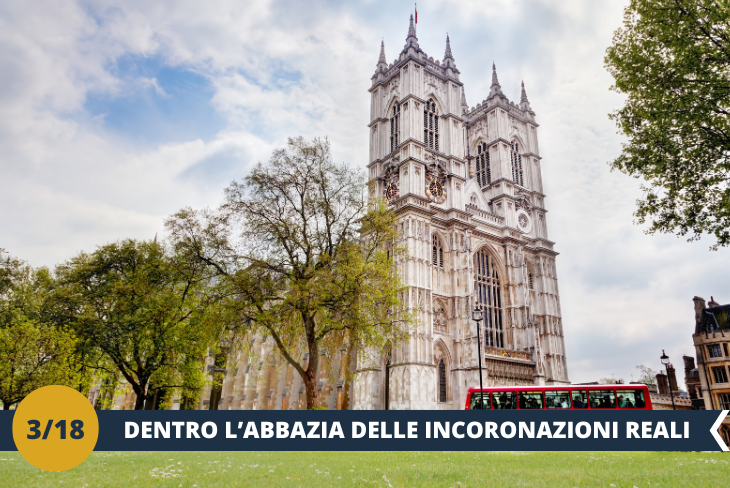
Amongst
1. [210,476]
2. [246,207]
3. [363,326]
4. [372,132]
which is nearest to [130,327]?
[246,207]

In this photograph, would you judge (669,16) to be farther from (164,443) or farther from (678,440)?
(164,443)

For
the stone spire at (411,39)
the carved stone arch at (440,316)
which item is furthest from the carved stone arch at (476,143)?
the carved stone arch at (440,316)

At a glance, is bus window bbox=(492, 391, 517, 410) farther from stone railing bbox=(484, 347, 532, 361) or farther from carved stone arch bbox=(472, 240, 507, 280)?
carved stone arch bbox=(472, 240, 507, 280)

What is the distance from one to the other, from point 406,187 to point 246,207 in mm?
20645

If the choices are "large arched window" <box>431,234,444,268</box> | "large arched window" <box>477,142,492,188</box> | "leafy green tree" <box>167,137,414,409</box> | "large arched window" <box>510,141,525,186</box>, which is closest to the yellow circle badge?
"leafy green tree" <box>167,137,414,409</box>

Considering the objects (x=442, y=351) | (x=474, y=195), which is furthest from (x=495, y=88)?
(x=442, y=351)

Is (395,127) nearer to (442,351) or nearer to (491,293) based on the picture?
(491,293)

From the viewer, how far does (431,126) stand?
43.6 metres

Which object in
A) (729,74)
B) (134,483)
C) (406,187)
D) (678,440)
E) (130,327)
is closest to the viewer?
(134,483)

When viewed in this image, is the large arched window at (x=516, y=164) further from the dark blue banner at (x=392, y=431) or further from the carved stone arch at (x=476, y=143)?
the dark blue banner at (x=392, y=431)

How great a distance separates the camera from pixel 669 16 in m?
14.1

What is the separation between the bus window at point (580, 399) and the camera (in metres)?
19.7

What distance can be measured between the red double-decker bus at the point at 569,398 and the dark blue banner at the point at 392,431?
745 centimetres

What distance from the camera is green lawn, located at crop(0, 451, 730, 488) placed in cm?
735
